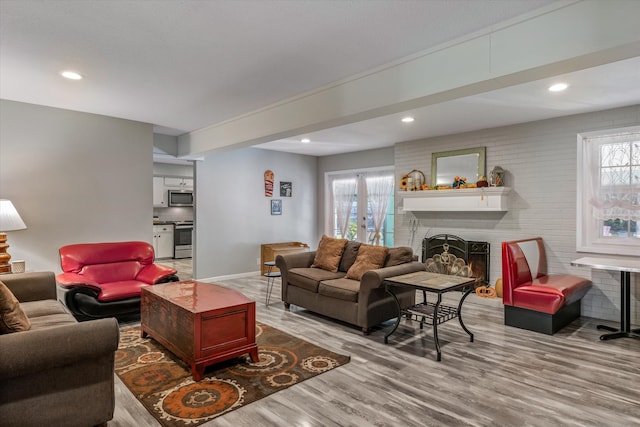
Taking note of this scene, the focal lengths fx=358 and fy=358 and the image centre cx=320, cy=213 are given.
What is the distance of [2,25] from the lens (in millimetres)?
2400

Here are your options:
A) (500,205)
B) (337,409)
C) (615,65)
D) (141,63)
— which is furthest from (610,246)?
(141,63)

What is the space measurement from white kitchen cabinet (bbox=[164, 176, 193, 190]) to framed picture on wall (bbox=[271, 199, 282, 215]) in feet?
11.6

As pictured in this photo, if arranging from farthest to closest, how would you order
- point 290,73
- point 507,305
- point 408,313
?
point 507,305
point 408,313
point 290,73

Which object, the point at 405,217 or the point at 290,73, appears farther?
the point at 405,217

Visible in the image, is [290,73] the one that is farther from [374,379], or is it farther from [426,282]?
[374,379]

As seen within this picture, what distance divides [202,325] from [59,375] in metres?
0.91

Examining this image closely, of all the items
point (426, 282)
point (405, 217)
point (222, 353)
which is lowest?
point (222, 353)

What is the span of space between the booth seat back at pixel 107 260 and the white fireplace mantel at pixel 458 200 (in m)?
4.03

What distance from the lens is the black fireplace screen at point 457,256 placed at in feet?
17.6

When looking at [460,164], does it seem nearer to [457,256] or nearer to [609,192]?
[457,256]

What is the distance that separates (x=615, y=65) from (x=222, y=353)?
3984mm

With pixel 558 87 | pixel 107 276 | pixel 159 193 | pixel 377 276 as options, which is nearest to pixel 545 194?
pixel 558 87

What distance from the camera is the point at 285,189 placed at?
7.53 metres

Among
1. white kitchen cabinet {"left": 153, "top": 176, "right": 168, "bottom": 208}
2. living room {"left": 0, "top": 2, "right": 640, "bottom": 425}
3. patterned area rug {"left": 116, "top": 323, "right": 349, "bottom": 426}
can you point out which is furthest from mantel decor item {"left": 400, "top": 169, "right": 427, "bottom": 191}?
white kitchen cabinet {"left": 153, "top": 176, "right": 168, "bottom": 208}
